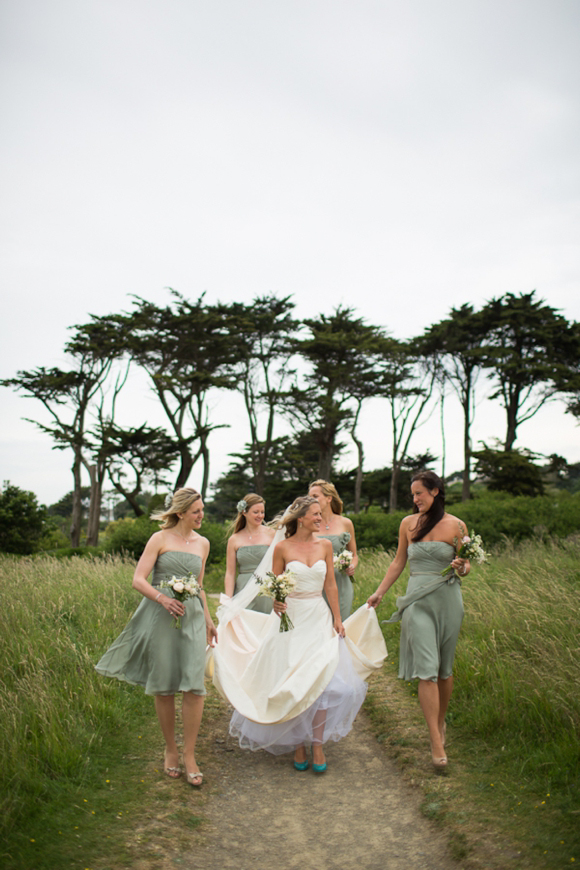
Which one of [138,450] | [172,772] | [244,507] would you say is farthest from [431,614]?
[138,450]

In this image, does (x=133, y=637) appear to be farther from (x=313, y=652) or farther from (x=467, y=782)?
(x=467, y=782)

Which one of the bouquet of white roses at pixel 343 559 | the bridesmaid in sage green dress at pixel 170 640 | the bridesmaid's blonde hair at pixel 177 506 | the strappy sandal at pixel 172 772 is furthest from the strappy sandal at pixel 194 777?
the bouquet of white roses at pixel 343 559

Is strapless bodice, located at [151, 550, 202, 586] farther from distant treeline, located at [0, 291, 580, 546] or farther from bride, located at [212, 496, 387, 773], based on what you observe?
distant treeline, located at [0, 291, 580, 546]

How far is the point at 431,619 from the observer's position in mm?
4902

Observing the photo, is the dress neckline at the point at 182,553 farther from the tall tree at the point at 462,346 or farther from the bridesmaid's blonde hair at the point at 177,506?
the tall tree at the point at 462,346

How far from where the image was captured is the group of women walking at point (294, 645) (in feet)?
15.0

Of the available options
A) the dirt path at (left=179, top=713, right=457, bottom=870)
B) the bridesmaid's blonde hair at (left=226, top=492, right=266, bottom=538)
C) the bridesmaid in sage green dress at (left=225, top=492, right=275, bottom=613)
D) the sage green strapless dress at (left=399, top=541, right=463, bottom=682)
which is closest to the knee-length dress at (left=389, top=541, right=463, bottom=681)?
the sage green strapless dress at (left=399, top=541, right=463, bottom=682)

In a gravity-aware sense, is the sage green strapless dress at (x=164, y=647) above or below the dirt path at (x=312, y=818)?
above

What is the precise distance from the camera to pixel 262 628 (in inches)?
246

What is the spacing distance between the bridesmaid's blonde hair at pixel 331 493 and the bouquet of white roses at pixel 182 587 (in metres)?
2.77

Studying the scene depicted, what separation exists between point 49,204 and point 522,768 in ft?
47.4

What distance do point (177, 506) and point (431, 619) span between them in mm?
2149

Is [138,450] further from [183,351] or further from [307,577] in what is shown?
[307,577]

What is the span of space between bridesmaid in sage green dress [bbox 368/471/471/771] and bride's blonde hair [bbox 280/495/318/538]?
839 mm
